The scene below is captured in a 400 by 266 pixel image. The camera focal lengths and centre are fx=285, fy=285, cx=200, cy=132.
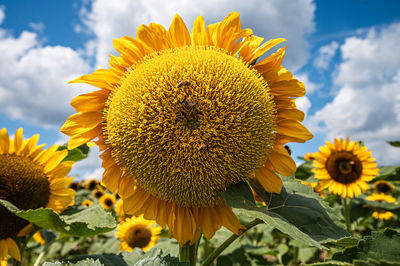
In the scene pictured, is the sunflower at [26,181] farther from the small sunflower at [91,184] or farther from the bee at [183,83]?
the small sunflower at [91,184]

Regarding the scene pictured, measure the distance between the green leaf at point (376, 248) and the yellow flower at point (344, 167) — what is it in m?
3.63

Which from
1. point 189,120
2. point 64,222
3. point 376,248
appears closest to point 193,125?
point 189,120

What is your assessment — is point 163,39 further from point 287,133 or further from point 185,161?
point 287,133

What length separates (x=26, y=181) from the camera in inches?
102

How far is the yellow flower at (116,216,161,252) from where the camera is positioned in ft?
15.9

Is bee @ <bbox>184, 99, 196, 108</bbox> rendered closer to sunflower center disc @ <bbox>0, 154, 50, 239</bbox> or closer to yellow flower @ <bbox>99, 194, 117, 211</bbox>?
sunflower center disc @ <bbox>0, 154, 50, 239</bbox>

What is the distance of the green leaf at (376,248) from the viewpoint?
4.02 feet

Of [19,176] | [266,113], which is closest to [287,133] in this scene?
[266,113]

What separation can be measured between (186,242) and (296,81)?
1.22 m

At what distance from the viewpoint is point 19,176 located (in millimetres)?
2561

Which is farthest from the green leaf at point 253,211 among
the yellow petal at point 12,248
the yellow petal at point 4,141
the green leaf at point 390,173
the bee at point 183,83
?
the green leaf at point 390,173

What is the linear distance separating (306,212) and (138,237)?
3914mm

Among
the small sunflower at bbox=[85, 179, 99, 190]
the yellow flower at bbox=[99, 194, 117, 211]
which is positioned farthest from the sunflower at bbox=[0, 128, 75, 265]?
the small sunflower at bbox=[85, 179, 99, 190]

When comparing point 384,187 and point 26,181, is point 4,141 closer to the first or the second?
point 26,181
